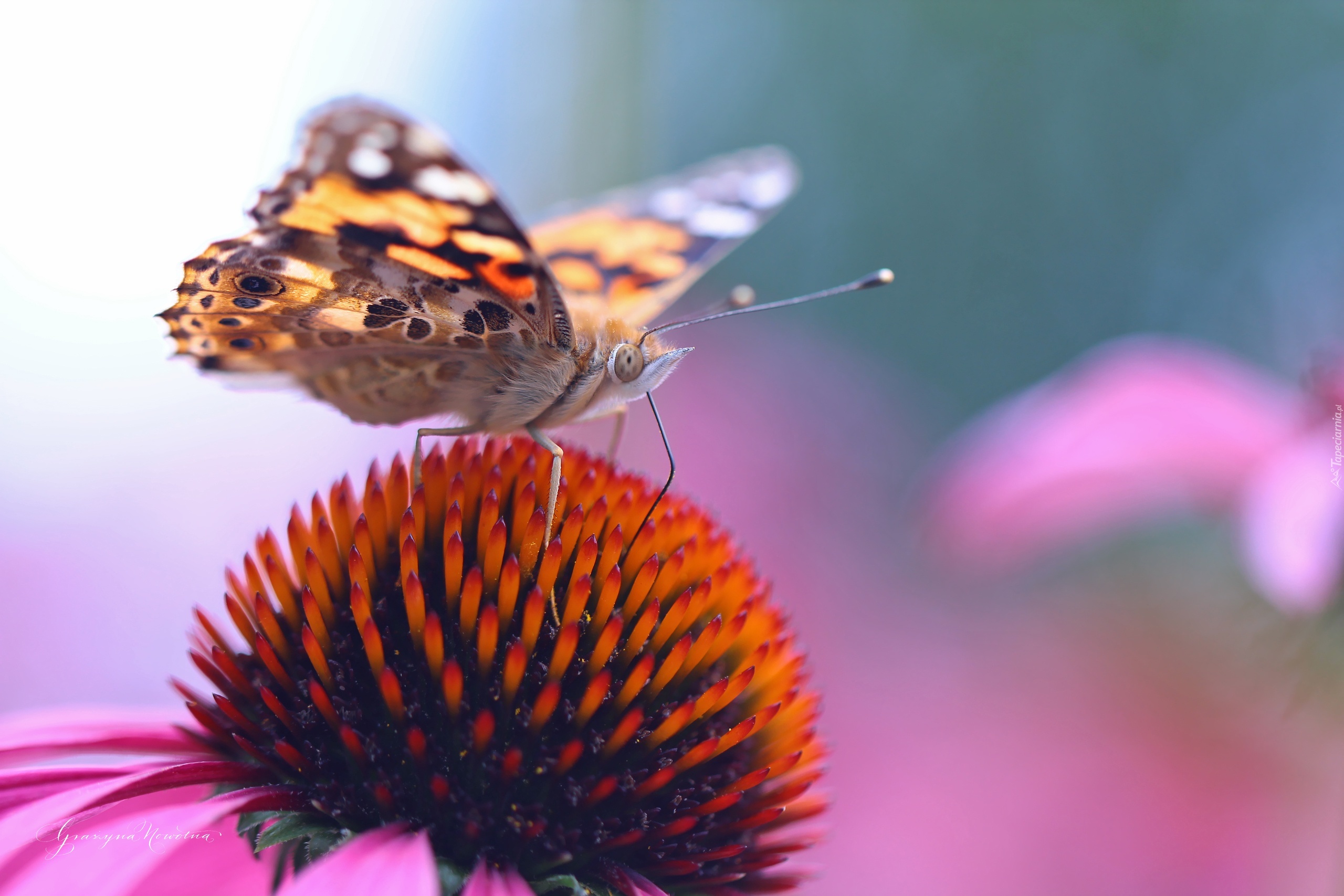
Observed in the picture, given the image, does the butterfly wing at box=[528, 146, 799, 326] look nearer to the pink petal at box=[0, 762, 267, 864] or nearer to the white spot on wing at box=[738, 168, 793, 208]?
the white spot on wing at box=[738, 168, 793, 208]

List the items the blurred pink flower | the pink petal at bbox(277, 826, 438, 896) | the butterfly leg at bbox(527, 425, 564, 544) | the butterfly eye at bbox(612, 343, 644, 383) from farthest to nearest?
the blurred pink flower, the butterfly eye at bbox(612, 343, 644, 383), the butterfly leg at bbox(527, 425, 564, 544), the pink petal at bbox(277, 826, 438, 896)

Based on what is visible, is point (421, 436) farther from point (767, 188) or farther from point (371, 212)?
point (767, 188)

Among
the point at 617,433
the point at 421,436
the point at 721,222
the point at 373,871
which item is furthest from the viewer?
the point at 721,222

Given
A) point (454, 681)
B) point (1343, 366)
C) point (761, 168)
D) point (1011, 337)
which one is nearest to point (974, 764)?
point (1343, 366)

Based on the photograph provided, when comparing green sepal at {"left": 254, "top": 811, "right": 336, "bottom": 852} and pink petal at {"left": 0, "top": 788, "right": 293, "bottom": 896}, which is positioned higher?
pink petal at {"left": 0, "top": 788, "right": 293, "bottom": 896}

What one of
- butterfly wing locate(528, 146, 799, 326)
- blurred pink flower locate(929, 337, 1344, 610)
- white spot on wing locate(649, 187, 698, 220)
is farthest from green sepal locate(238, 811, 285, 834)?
blurred pink flower locate(929, 337, 1344, 610)

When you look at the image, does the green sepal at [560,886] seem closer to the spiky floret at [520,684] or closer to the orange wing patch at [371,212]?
the spiky floret at [520,684]

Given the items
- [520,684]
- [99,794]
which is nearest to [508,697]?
[520,684]
